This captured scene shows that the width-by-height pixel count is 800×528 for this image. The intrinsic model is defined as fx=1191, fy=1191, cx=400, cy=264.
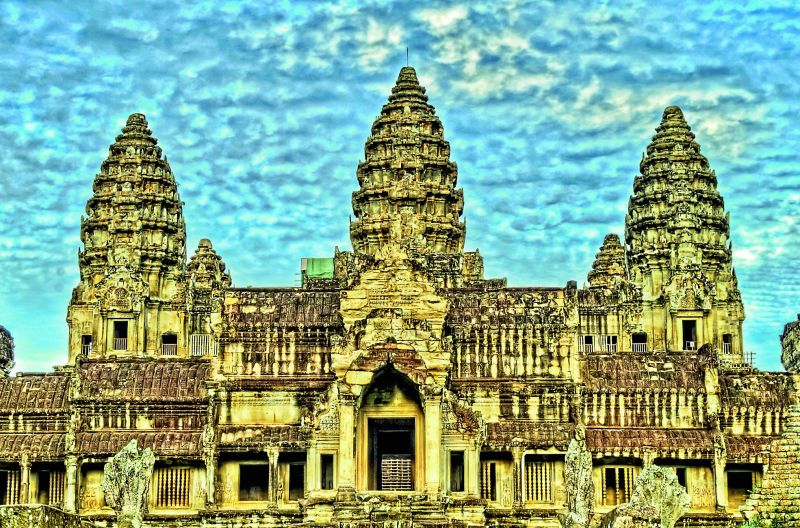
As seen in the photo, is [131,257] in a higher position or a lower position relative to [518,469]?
higher

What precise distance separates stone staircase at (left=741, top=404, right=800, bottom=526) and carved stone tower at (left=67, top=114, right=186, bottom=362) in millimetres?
37580

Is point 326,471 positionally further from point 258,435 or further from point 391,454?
point 258,435

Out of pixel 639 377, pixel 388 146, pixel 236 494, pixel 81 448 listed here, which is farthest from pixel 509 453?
pixel 388 146

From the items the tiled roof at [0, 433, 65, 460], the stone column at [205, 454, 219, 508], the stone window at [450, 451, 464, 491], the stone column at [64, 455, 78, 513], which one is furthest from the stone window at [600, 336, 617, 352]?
the stone column at [64, 455, 78, 513]

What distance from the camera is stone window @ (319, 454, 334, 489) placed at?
121ft

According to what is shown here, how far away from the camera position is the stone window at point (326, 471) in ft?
121

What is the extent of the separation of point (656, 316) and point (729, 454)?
82.5 feet

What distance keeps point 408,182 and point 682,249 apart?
620 inches

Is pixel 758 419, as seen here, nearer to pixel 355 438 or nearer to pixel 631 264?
pixel 355 438

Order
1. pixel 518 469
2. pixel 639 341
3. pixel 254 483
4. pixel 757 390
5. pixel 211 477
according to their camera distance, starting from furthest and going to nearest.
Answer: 1. pixel 639 341
2. pixel 757 390
3. pixel 254 483
4. pixel 518 469
5. pixel 211 477

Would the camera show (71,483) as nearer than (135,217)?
Yes

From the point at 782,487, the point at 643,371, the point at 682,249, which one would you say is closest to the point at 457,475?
the point at 643,371

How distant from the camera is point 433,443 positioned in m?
35.6

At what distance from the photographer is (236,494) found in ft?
130
